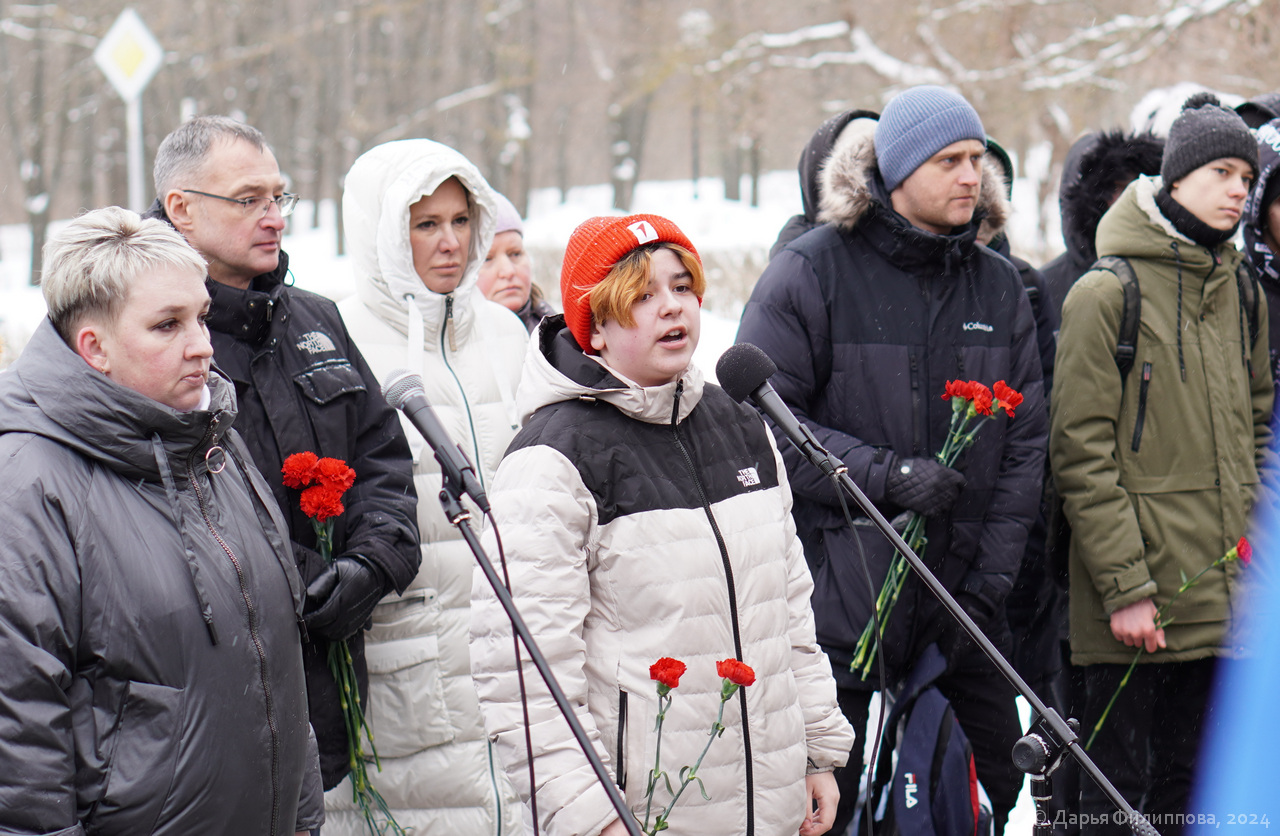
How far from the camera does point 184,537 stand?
7.16 feet

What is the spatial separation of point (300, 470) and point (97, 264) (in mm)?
740

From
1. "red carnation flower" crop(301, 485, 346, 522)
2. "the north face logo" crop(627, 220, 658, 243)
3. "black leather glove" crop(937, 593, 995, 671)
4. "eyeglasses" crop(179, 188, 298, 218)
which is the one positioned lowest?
"black leather glove" crop(937, 593, 995, 671)

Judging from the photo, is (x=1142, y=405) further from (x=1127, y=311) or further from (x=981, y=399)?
(x=981, y=399)

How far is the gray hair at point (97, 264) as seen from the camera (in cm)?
221

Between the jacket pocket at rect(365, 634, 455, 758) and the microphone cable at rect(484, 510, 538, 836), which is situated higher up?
the microphone cable at rect(484, 510, 538, 836)

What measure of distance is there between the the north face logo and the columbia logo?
102 centimetres

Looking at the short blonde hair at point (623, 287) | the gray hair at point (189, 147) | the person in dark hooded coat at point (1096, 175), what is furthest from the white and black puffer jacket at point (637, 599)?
the person in dark hooded coat at point (1096, 175)

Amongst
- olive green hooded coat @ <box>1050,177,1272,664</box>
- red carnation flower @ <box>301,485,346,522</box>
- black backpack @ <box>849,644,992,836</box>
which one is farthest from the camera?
olive green hooded coat @ <box>1050,177,1272,664</box>

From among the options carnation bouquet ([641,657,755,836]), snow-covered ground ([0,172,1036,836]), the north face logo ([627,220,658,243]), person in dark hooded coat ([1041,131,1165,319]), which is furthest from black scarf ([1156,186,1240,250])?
snow-covered ground ([0,172,1036,836])

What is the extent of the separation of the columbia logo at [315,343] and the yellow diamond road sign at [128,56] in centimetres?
805

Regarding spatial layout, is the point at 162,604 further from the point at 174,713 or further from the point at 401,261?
the point at 401,261

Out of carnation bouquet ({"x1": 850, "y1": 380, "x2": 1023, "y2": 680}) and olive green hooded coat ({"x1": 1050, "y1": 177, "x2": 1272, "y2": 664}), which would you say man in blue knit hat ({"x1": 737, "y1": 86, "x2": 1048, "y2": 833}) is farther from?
olive green hooded coat ({"x1": 1050, "y1": 177, "x2": 1272, "y2": 664})

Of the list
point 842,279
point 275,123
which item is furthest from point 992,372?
point 275,123

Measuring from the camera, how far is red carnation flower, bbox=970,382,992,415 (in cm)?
309
